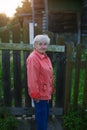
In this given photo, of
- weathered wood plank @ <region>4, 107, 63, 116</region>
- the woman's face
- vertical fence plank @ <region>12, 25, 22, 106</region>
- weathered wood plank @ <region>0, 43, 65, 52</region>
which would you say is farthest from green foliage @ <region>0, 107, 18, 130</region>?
the woman's face

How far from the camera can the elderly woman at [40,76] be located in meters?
3.98

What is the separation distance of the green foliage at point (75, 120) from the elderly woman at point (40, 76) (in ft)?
2.14

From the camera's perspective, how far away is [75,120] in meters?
4.74

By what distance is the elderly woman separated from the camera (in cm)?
398

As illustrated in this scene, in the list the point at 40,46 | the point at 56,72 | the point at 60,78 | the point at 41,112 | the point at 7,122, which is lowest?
the point at 7,122

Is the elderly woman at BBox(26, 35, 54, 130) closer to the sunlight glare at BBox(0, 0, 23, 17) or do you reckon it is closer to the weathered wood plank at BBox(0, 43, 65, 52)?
the weathered wood plank at BBox(0, 43, 65, 52)

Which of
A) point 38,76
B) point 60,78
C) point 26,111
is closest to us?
point 38,76

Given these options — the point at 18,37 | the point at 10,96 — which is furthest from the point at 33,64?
the point at 10,96

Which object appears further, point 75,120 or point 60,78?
point 60,78

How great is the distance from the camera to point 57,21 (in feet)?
54.1

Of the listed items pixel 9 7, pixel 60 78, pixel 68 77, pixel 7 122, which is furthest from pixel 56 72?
pixel 9 7

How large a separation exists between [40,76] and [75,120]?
1143mm

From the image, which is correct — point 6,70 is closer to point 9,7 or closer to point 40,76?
point 40,76

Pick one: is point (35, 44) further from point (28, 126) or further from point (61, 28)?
point (61, 28)
